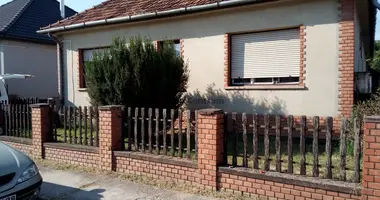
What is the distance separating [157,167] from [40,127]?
125 inches

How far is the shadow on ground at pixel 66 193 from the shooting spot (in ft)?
16.9

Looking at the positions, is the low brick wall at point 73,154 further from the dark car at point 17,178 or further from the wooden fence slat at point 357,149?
the wooden fence slat at point 357,149

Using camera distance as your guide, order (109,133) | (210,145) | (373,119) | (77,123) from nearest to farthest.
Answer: (373,119)
(210,145)
(109,133)
(77,123)

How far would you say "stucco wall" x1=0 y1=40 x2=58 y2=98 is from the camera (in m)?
15.7

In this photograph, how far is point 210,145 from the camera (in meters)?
5.00

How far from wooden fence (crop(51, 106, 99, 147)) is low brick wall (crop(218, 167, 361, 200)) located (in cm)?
292

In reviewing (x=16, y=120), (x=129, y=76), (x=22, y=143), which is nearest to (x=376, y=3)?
(x=129, y=76)

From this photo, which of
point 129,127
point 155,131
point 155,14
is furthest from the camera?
point 155,14

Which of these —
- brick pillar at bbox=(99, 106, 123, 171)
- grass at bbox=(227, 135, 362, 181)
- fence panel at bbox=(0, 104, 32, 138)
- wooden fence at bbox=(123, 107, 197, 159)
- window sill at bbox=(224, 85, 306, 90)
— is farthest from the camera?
window sill at bbox=(224, 85, 306, 90)

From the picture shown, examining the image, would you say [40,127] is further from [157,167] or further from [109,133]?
[157,167]

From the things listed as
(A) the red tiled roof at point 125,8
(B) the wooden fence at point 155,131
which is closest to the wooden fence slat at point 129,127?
(B) the wooden fence at point 155,131

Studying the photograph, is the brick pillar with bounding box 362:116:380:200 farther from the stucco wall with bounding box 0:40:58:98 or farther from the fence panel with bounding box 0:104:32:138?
the stucco wall with bounding box 0:40:58:98

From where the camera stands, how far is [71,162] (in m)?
6.87

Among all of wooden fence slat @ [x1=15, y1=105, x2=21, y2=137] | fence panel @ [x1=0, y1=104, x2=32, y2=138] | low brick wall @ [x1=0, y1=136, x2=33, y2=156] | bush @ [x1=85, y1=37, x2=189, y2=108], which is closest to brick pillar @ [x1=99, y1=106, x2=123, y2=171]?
bush @ [x1=85, y1=37, x2=189, y2=108]
